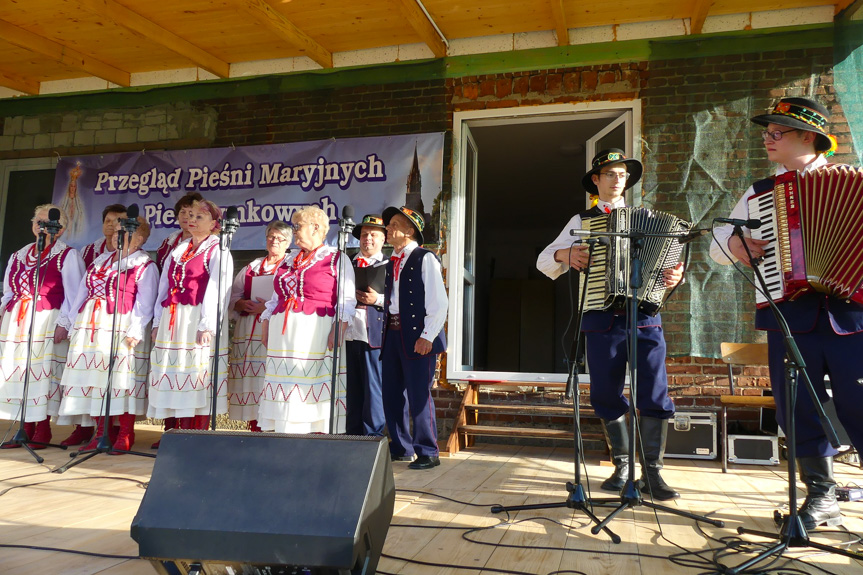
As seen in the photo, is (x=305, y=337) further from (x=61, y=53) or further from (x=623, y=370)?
(x=61, y=53)

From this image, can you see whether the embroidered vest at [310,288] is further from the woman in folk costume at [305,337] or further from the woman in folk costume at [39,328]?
the woman in folk costume at [39,328]

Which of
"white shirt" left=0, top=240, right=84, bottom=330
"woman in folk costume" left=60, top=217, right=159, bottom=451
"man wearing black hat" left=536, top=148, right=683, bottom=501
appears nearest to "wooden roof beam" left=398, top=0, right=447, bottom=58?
"man wearing black hat" left=536, top=148, right=683, bottom=501

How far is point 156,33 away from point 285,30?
107 centimetres

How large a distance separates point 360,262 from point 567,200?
5.15 m

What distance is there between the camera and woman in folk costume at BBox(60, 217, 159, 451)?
404 cm

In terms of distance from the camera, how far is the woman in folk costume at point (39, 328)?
426 cm

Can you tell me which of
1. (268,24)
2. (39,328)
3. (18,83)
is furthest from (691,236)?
(18,83)

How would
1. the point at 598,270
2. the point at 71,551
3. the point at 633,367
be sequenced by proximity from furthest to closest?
the point at 598,270 → the point at 633,367 → the point at 71,551

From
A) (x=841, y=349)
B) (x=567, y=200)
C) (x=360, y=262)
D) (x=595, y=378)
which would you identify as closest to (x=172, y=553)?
(x=595, y=378)

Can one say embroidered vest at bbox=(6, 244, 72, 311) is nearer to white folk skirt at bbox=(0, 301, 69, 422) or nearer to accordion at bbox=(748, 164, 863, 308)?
white folk skirt at bbox=(0, 301, 69, 422)

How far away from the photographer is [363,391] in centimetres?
423

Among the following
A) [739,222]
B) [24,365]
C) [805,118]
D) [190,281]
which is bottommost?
[24,365]

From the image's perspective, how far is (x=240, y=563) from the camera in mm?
1495

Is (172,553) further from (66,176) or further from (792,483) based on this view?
(66,176)
